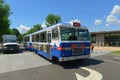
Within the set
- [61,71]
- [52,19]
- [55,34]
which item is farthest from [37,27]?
[61,71]

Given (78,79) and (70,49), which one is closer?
(78,79)

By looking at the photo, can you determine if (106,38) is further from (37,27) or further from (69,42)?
(37,27)

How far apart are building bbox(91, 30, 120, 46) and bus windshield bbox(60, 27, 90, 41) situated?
31.1 m

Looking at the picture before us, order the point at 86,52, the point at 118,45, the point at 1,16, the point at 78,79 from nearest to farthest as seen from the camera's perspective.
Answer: the point at 78,79 → the point at 86,52 → the point at 1,16 → the point at 118,45

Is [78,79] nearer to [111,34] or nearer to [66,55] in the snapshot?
[66,55]

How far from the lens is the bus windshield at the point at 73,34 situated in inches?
463

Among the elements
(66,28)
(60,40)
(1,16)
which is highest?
(1,16)

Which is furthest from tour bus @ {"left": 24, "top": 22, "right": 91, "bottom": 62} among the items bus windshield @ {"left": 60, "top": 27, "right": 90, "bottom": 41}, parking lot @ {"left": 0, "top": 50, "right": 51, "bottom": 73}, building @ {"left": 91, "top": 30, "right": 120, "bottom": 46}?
building @ {"left": 91, "top": 30, "right": 120, "bottom": 46}

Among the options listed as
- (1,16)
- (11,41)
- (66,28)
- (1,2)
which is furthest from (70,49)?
(1,2)

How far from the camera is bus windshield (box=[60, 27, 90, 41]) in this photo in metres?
11.8

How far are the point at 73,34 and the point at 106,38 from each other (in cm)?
3663

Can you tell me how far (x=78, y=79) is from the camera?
823 cm

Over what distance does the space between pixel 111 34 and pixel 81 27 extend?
1364 inches

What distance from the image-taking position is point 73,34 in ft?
40.1
